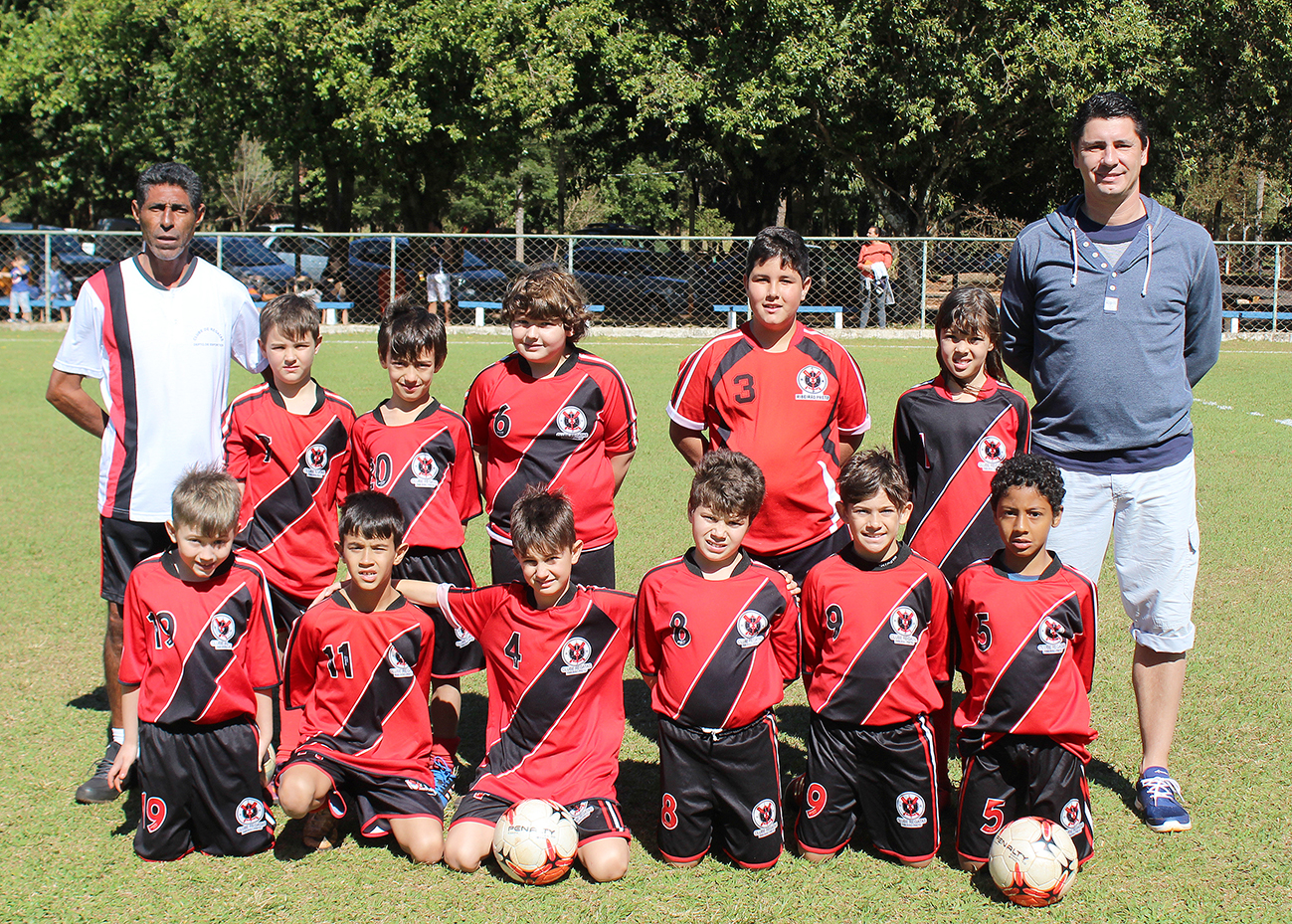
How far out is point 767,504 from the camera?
402 cm

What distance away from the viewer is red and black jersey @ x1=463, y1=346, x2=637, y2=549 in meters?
4.13

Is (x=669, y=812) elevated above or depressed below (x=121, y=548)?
below

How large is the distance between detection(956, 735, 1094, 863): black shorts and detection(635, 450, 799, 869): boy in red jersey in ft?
2.06

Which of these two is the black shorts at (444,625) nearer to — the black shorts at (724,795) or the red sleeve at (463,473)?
the red sleeve at (463,473)

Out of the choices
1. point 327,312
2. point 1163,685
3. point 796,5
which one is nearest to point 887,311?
point 796,5

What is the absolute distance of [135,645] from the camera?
363cm

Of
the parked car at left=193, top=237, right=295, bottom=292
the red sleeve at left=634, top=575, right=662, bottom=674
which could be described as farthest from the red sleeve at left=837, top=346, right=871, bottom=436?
the parked car at left=193, top=237, right=295, bottom=292

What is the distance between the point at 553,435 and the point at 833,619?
129 cm

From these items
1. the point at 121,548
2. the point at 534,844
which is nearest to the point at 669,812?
the point at 534,844

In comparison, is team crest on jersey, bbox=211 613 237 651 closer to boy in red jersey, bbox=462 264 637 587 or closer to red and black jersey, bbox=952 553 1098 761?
boy in red jersey, bbox=462 264 637 587

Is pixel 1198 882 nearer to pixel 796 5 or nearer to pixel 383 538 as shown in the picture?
pixel 383 538

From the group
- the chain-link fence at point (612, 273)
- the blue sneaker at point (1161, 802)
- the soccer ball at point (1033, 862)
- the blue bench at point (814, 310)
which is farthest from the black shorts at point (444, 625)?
the blue bench at point (814, 310)

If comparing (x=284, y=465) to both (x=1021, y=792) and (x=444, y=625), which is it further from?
(x=1021, y=792)

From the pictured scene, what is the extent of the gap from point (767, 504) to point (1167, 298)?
5.09 feet
